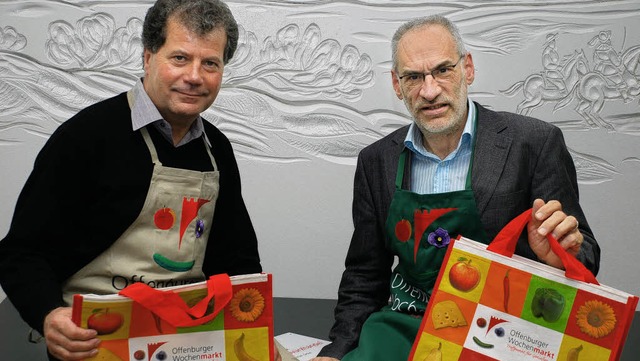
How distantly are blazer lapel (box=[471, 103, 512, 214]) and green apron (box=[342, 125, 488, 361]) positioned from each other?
22 mm

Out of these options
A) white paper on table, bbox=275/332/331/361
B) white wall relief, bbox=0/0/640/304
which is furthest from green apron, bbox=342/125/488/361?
white wall relief, bbox=0/0/640/304

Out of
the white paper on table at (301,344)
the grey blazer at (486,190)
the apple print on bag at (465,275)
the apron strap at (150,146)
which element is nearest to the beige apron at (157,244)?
the apron strap at (150,146)

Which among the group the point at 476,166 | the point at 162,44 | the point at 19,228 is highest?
the point at 162,44

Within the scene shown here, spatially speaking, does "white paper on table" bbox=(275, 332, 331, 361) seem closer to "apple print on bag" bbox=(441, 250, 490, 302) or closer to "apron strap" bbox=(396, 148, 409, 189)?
"apron strap" bbox=(396, 148, 409, 189)

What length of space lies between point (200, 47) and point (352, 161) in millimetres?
1408

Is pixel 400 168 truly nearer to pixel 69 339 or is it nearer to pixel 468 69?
pixel 468 69

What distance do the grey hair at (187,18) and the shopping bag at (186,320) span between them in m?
0.65

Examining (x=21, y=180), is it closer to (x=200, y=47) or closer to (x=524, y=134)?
(x=200, y=47)

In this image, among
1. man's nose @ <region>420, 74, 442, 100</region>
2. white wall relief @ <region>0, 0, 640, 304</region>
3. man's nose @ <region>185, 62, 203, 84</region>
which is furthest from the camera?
white wall relief @ <region>0, 0, 640, 304</region>

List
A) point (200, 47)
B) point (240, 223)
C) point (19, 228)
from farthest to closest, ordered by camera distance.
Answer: point (240, 223), point (200, 47), point (19, 228)

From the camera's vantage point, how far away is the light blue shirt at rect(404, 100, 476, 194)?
70.6 inches

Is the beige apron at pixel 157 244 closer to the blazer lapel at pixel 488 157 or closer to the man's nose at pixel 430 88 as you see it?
the man's nose at pixel 430 88

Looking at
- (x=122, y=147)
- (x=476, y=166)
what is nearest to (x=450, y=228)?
(x=476, y=166)

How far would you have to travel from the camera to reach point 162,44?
65.2 inches
